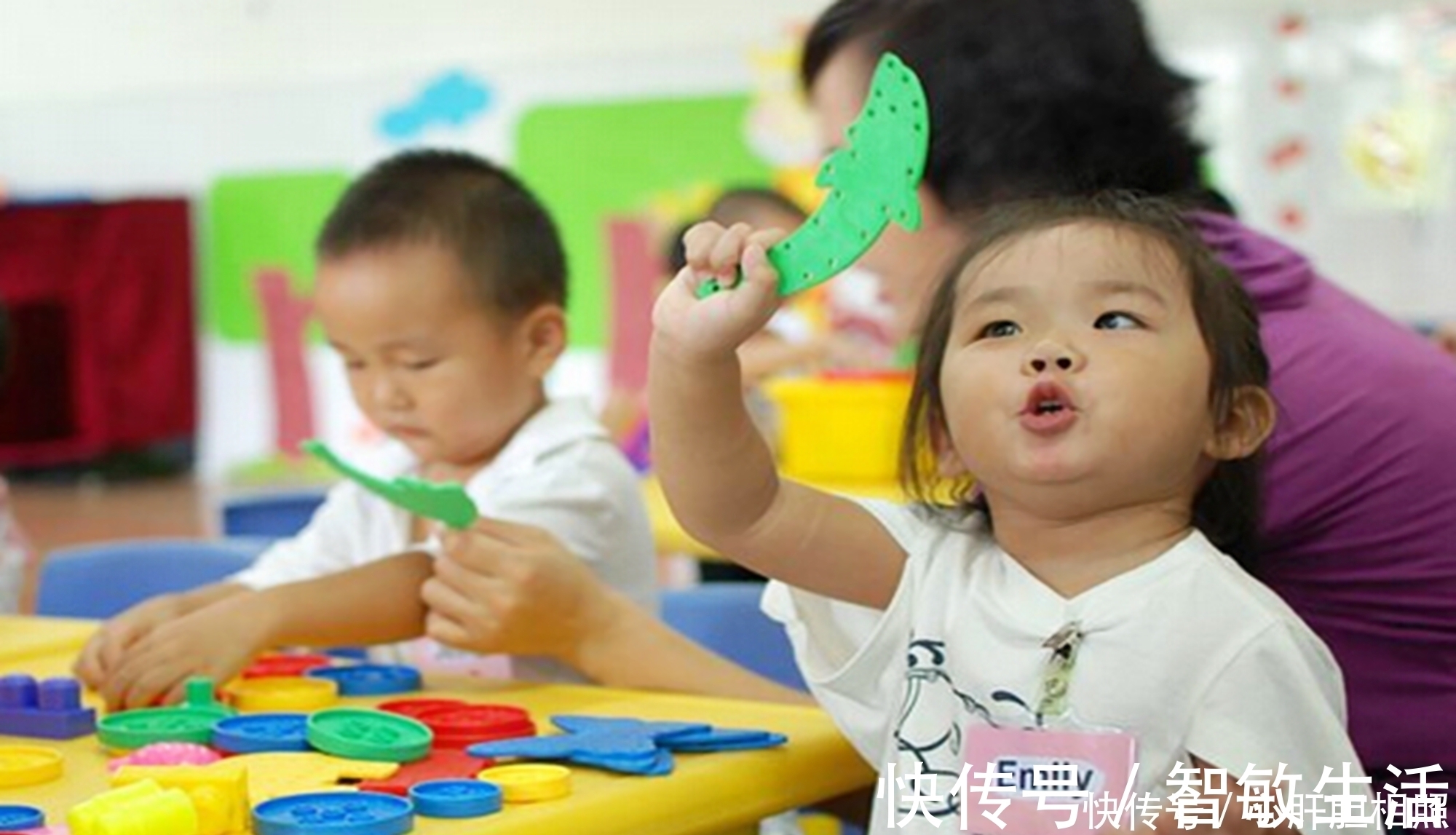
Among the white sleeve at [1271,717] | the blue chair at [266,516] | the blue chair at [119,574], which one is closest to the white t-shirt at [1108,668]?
the white sleeve at [1271,717]

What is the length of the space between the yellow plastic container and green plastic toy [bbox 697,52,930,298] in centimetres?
183

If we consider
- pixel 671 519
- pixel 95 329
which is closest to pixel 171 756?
pixel 671 519

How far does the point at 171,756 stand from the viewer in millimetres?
1192

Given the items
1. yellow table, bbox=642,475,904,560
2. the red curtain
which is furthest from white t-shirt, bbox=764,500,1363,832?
the red curtain

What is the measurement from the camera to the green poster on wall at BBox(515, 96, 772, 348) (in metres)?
5.87

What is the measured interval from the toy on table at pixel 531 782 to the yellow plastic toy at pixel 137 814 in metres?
0.15

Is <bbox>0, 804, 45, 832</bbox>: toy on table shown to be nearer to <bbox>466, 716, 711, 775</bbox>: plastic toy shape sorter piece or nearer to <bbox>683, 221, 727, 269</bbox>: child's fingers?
<bbox>466, 716, 711, 775</bbox>: plastic toy shape sorter piece

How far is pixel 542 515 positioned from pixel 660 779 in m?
0.59

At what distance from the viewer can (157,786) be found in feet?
3.45

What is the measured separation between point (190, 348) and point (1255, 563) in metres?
6.54

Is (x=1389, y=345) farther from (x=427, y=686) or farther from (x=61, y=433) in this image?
(x=61, y=433)

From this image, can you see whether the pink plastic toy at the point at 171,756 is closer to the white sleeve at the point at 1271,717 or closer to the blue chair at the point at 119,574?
the white sleeve at the point at 1271,717

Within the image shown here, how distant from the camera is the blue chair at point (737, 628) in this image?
2.00 m

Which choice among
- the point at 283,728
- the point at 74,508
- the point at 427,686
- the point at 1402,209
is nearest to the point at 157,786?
the point at 283,728
